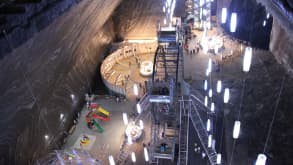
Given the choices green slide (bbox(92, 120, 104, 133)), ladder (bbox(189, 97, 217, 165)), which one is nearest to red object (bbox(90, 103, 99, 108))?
green slide (bbox(92, 120, 104, 133))

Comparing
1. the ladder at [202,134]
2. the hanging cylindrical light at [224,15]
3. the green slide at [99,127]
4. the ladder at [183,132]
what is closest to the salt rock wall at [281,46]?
the hanging cylindrical light at [224,15]

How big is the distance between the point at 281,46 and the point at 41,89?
361 inches

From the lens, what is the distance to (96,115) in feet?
33.2

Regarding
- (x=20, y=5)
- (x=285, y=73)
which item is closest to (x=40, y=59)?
(x=20, y=5)

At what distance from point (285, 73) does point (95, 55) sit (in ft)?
26.4

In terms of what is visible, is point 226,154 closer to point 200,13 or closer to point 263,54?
point 263,54

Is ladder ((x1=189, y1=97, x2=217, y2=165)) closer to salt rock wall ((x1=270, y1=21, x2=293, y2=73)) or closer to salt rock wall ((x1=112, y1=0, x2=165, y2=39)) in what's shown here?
salt rock wall ((x1=270, y1=21, x2=293, y2=73))

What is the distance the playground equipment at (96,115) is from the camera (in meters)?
9.63

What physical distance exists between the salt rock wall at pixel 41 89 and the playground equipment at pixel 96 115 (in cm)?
59

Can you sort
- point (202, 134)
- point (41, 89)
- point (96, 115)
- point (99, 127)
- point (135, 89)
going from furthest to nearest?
point (135, 89)
point (96, 115)
point (99, 127)
point (202, 134)
point (41, 89)

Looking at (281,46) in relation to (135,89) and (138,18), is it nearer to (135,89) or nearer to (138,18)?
(135,89)

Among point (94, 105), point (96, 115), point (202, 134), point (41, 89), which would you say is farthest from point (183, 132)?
point (41, 89)

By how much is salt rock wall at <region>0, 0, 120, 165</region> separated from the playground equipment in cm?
59

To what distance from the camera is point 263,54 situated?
1135cm
